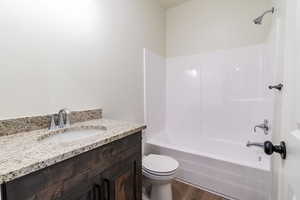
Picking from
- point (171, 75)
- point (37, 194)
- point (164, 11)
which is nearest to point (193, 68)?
point (171, 75)

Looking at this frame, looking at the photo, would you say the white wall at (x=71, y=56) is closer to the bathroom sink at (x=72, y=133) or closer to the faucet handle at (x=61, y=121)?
the faucet handle at (x=61, y=121)

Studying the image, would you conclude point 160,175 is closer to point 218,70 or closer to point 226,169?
point 226,169

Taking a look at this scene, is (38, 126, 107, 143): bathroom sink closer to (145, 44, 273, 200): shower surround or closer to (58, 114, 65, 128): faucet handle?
(58, 114, 65, 128): faucet handle

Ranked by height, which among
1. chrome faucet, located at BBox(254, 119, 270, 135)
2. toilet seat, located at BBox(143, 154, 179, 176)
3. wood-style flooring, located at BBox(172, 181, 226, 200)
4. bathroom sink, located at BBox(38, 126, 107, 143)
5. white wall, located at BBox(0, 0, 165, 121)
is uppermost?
white wall, located at BBox(0, 0, 165, 121)

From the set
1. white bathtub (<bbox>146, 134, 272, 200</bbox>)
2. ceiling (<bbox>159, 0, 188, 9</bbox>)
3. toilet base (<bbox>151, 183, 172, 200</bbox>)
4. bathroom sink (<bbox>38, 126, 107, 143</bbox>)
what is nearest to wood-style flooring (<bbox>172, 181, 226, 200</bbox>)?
white bathtub (<bbox>146, 134, 272, 200</bbox>)

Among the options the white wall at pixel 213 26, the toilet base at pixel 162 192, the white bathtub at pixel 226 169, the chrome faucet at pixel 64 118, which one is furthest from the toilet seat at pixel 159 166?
the white wall at pixel 213 26

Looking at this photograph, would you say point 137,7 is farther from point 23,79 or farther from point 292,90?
point 292,90

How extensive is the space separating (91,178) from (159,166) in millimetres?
933

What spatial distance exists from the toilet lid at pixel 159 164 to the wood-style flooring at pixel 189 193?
1.53ft

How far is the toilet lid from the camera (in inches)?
56.8

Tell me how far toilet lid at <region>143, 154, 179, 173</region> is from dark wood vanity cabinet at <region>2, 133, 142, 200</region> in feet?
1.38

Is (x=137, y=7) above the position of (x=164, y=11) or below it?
below

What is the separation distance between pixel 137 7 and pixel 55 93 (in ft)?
4.94

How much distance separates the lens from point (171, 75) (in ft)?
8.54
